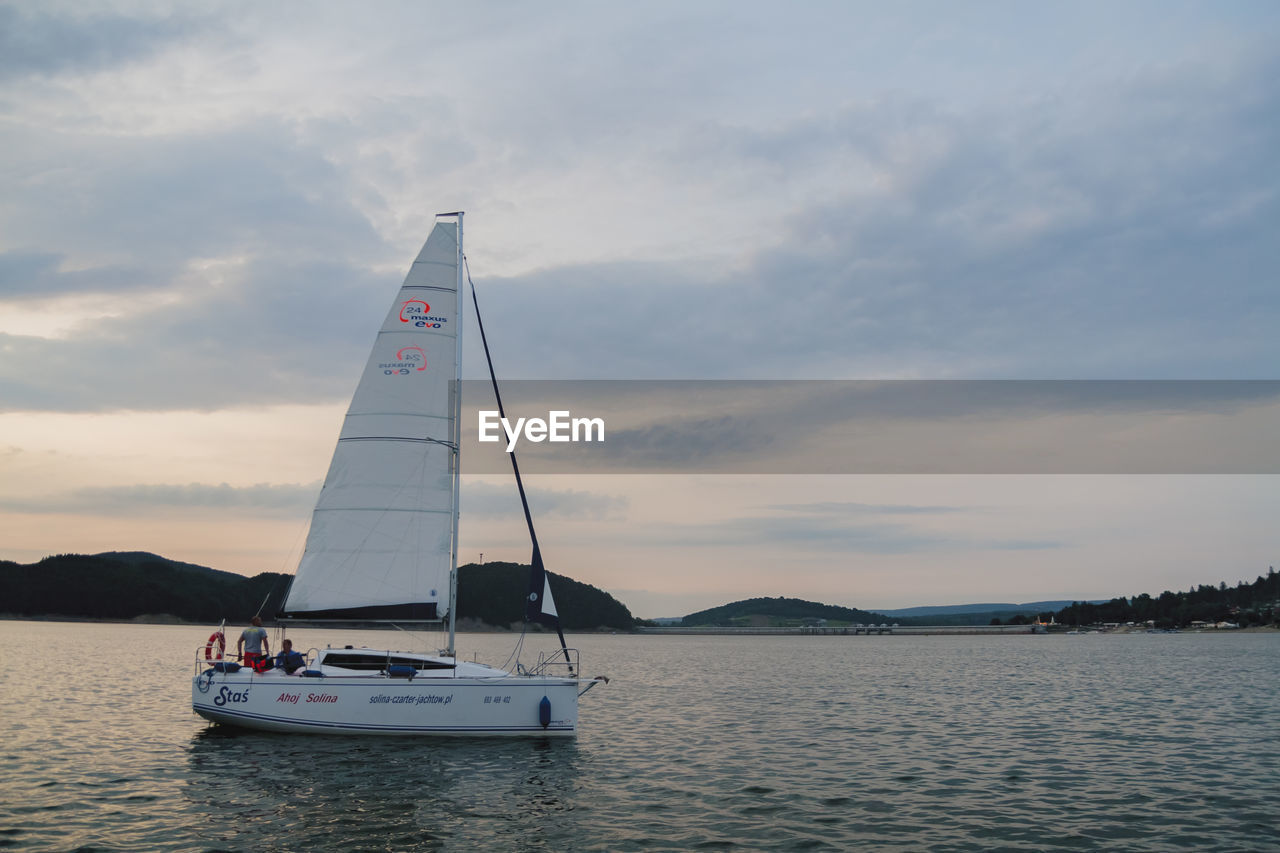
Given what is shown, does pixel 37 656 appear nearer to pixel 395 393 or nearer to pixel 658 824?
pixel 395 393

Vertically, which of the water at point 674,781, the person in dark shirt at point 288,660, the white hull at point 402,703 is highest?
the person in dark shirt at point 288,660

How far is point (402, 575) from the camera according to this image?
2800 cm

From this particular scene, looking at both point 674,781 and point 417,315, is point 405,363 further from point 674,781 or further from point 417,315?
point 674,781

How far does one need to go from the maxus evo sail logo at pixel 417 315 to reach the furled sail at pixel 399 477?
1.4 inches

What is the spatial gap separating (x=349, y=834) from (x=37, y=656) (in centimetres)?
6989

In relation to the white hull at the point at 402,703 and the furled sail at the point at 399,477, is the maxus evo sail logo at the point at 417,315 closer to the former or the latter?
the furled sail at the point at 399,477

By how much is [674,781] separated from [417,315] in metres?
17.3

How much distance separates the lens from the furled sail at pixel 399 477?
27.9 metres

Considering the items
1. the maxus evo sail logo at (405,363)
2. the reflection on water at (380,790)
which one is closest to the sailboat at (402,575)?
the maxus evo sail logo at (405,363)

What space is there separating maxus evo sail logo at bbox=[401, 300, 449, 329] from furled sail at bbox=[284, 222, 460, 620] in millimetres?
35

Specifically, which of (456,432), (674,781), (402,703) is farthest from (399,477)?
(674,781)

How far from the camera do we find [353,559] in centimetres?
2797

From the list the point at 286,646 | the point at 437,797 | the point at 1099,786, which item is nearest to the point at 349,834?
the point at 437,797

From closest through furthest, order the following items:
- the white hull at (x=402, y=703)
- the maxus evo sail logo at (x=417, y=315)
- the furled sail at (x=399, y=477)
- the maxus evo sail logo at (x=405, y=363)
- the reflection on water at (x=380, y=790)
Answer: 1. the reflection on water at (x=380, y=790)
2. the white hull at (x=402, y=703)
3. the furled sail at (x=399, y=477)
4. the maxus evo sail logo at (x=405, y=363)
5. the maxus evo sail logo at (x=417, y=315)
